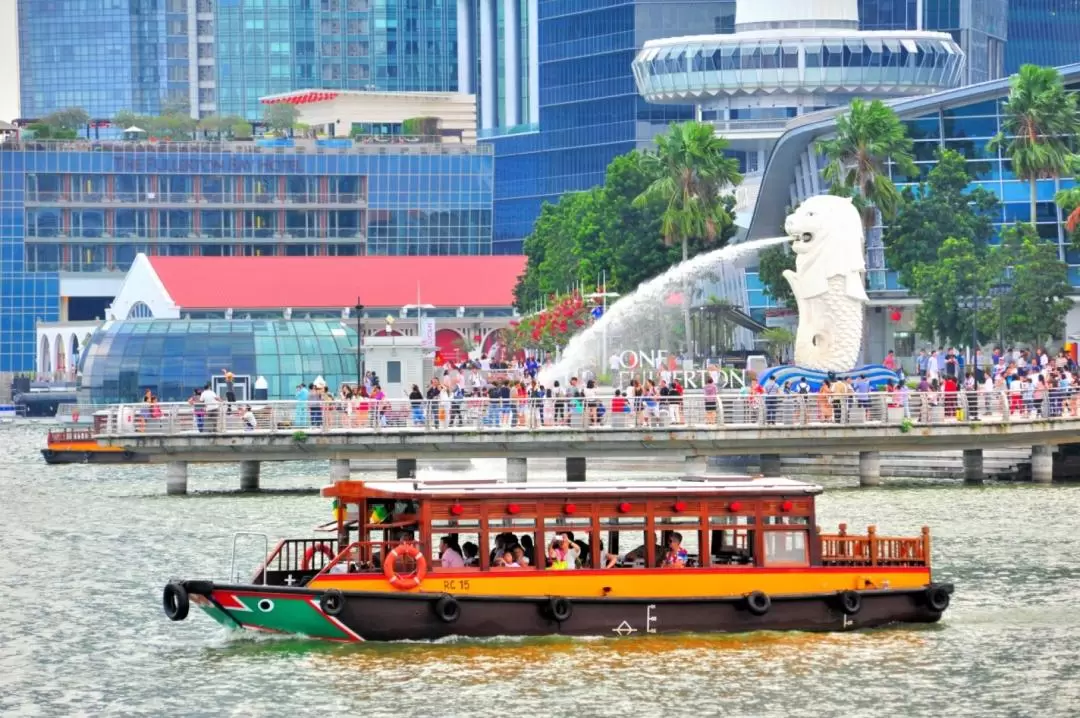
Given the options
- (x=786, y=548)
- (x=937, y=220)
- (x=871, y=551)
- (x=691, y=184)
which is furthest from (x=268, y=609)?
(x=691, y=184)

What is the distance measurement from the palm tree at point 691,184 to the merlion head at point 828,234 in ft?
A: 125

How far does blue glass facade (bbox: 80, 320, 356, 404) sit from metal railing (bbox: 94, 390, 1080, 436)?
4198 centimetres

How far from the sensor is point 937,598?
143 feet

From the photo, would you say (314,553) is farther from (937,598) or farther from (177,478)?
(177,478)

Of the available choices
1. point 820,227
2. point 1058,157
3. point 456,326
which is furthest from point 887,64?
point 820,227

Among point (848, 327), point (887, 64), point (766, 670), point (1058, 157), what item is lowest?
point (766, 670)

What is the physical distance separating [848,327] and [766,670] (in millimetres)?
40162

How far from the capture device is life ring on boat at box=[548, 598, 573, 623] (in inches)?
1635

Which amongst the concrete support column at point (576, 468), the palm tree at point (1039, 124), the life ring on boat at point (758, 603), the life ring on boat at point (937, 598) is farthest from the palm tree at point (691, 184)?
the life ring on boat at point (758, 603)

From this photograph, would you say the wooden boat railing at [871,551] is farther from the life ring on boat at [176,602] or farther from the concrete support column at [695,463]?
the concrete support column at [695,463]

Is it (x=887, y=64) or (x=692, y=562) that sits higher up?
(x=887, y=64)

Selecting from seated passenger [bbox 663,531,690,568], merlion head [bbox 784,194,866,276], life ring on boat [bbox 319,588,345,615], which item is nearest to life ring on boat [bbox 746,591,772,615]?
seated passenger [bbox 663,531,690,568]

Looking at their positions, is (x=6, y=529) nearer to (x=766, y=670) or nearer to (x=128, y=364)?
(x=766, y=670)

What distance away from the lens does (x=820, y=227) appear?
79.7m
